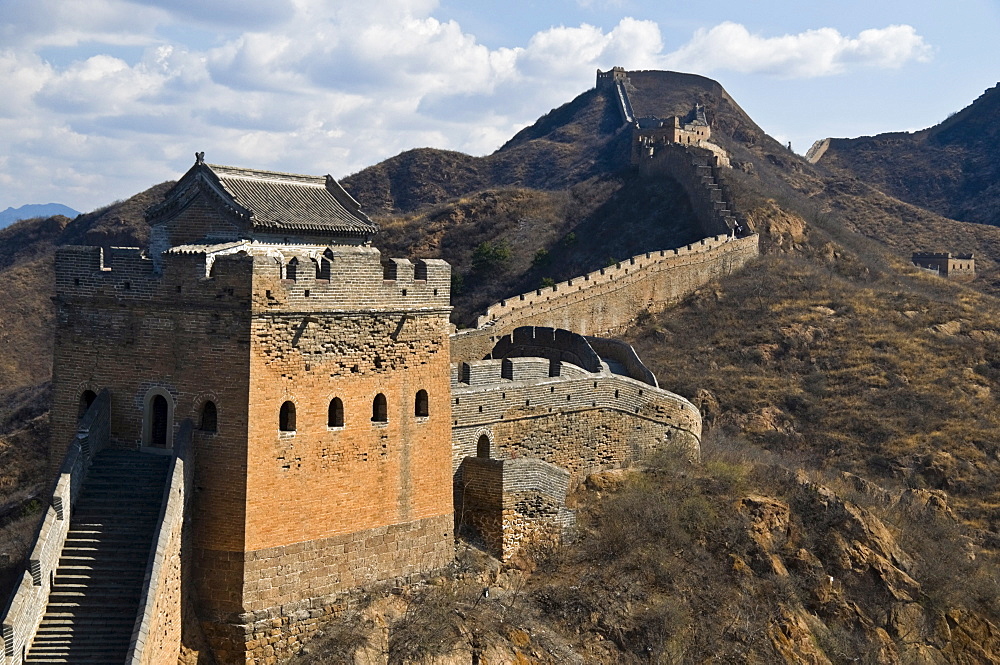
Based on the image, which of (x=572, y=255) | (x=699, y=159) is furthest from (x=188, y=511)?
(x=699, y=159)

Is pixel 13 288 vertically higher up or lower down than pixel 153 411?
lower down

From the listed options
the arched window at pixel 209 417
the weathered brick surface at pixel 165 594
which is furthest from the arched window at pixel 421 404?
the weathered brick surface at pixel 165 594

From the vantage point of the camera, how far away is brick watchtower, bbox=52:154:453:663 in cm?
1419

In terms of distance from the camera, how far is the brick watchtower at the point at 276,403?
14.2 m

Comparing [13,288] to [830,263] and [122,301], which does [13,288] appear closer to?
[830,263]

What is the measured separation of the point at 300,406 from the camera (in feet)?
48.2

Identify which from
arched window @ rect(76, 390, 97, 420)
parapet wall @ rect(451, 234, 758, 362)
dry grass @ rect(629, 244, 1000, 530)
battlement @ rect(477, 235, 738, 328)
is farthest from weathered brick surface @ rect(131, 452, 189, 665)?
battlement @ rect(477, 235, 738, 328)

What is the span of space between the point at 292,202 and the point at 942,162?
346 feet

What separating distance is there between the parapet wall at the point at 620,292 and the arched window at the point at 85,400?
21.5m

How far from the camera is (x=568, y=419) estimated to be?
2209cm

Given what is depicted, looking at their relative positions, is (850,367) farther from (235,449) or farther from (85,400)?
(85,400)

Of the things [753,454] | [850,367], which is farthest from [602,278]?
[753,454]

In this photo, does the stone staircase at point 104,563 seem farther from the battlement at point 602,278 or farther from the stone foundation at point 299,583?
the battlement at point 602,278

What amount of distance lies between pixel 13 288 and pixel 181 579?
199 feet
